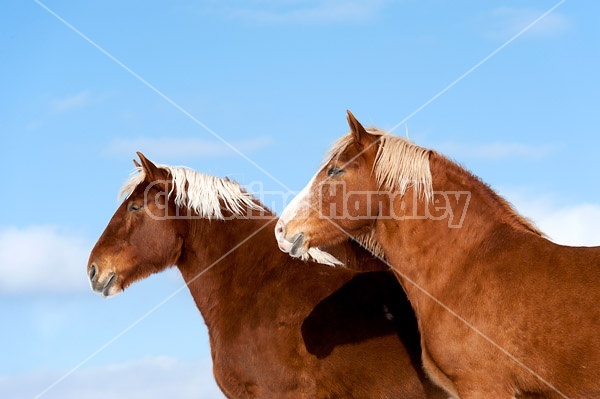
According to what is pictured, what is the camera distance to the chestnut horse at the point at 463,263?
217 inches

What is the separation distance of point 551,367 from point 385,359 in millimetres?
1726

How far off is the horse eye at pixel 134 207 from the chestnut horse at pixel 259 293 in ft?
0.03

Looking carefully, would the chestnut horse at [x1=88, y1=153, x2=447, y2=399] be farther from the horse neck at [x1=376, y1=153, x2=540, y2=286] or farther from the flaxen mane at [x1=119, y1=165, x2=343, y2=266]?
the horse neck at [x1=376, y1=153, x2=540, y2=286]

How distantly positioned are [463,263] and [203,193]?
282 cm

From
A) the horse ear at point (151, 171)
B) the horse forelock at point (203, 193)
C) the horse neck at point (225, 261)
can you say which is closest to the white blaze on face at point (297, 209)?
the horse neck at point (225, 261)

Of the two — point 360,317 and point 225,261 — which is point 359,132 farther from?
point 225,261

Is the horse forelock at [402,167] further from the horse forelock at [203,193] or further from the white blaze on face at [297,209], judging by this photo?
the horse forelock at [203,193]

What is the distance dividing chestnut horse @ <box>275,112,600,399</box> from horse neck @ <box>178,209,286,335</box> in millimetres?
1276

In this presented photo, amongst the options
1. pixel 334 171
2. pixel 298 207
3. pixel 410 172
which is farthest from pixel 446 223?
pixel 298 207

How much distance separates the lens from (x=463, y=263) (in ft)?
20.0

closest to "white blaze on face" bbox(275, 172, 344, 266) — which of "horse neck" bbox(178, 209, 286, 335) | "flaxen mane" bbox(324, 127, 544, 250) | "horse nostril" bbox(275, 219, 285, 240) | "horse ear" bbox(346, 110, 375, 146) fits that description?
"horse nostril" bbox(275, 219, 285, 240)

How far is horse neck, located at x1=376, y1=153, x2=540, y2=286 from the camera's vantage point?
6188 mm

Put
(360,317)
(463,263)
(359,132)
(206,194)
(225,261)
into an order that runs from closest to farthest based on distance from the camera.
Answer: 1. (463,263)
2. (359,132)
3. (360,317)
4. (225,261)
5. (206,194)

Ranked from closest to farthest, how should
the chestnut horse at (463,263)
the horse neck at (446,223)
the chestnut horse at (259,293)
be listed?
the chestnut horse at (463,263) → the horse neck at (446,223) → the chestnut horse at (259,293)
